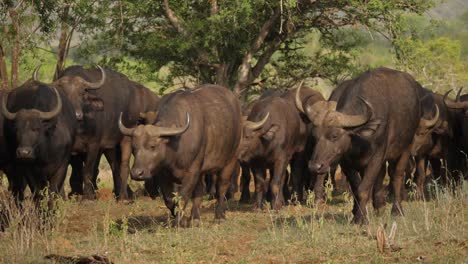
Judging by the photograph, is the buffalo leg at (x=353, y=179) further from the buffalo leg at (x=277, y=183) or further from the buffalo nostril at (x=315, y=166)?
the buffalo leg at (x=277, y=183)

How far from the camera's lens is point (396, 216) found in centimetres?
1305

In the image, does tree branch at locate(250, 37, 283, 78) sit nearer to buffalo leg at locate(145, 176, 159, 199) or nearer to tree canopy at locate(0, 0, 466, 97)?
tree canopy at locate(0, 0, 466, 97)

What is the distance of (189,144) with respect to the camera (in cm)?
1267

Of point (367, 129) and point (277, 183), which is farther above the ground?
point (367, 129)

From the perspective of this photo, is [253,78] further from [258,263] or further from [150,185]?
[258,263]

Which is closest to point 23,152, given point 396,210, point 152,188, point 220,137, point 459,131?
point 220,137

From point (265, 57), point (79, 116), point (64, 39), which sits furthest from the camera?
point (265, 57)

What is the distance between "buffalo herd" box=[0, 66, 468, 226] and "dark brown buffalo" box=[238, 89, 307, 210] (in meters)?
0.02

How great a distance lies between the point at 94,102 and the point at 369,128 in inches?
260

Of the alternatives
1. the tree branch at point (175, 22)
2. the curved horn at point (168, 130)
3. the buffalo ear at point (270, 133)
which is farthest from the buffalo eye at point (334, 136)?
the tree branch at point (175, 22)

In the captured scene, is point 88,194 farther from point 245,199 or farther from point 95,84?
point 245,199

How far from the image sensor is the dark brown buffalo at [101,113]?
1666cm

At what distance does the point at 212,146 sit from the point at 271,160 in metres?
3.28

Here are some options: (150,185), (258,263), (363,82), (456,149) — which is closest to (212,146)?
(363,82)
